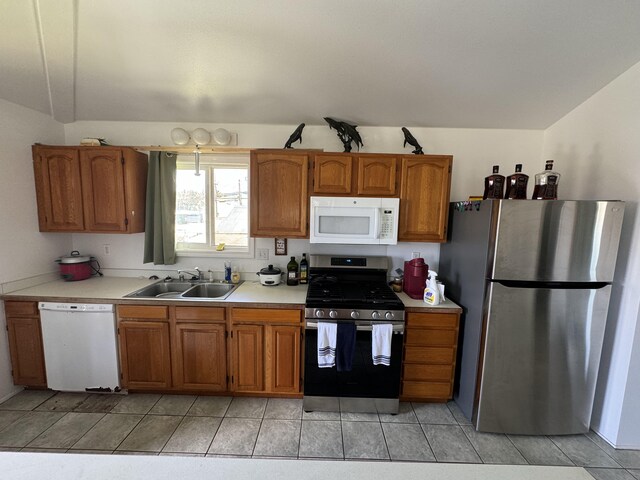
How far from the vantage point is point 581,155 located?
2.25m

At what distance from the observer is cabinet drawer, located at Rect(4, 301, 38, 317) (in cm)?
217

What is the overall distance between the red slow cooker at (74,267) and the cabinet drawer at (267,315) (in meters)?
1.67

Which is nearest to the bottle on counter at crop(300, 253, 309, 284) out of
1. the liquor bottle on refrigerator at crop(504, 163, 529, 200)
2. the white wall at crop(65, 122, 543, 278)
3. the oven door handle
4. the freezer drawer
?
the oven door handle

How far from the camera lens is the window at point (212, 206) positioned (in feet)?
9.08

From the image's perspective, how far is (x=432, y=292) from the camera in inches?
86.7

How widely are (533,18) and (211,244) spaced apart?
9.99 ft

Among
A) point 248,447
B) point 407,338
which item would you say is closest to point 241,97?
point 407,338

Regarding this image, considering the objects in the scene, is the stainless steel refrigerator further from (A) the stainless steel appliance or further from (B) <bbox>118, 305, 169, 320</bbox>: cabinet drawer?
(B) <bbox>118, 305, 169, 320</bbox>: cabinet drawer

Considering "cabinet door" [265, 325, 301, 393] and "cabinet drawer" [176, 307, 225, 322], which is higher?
"cabinet drawer" [176, 307, 225, 322]

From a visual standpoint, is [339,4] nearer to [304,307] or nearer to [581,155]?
[304,307]

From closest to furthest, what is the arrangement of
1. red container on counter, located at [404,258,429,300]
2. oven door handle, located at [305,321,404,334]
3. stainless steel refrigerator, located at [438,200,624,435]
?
1. stainless steel refrigerator, located at [438,200,624,435]
2. oven door handle, located at [305,321,404,334]
3. red container on counter, located at [404,258,429,300]

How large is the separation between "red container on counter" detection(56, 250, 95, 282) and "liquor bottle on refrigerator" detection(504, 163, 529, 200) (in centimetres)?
384

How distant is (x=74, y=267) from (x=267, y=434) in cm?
235

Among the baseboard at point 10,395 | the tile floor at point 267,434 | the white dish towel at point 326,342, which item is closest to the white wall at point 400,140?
the white dish towel at point 326,342
